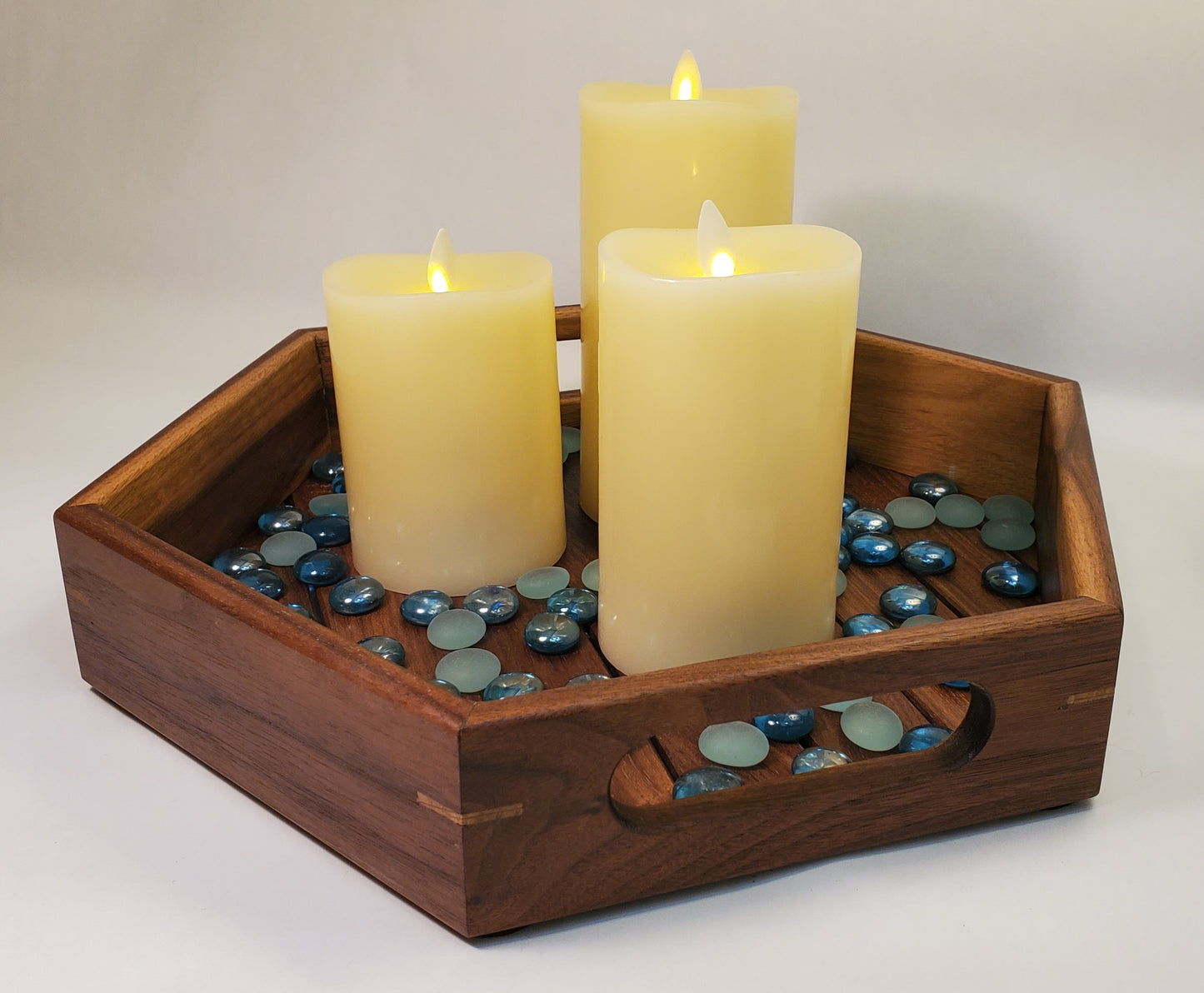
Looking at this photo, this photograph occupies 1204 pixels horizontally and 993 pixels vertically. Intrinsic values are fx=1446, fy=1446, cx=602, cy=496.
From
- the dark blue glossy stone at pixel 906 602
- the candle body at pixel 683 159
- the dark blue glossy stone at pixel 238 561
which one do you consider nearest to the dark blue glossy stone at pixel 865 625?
the dark blue glossy stone at pixel 906 602

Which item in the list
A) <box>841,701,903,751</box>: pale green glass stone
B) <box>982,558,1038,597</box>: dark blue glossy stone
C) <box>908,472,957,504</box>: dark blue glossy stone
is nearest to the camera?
<box>841,701,903,751</box>: pale green glass stone

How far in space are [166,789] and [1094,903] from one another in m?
0.44

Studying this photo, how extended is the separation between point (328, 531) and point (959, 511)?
1.23ft

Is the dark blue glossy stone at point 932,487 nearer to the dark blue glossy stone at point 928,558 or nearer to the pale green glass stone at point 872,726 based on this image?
the dark blue glossy stone at point 928,558

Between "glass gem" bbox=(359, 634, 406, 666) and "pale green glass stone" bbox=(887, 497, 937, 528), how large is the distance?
0.32 m

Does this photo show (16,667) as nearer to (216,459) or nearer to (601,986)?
(216,459)

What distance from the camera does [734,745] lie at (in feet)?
2.23

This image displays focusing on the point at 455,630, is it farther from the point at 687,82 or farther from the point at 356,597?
the point at 687,82

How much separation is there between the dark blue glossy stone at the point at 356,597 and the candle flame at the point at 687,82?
32 cm

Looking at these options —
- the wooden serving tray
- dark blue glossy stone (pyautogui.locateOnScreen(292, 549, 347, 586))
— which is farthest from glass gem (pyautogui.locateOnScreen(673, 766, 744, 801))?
dark blue glossy stone (pyautogui.locateOnScreen(292, 549, 347, 586))

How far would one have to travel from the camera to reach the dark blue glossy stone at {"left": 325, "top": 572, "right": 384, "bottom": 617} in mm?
772

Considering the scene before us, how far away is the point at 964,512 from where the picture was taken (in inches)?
34.1

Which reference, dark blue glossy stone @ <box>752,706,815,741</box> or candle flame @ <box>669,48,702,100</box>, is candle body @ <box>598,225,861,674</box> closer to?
dark blue glossy stone @ <box>752,706,815,741</box>

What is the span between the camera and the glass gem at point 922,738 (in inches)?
26.4
